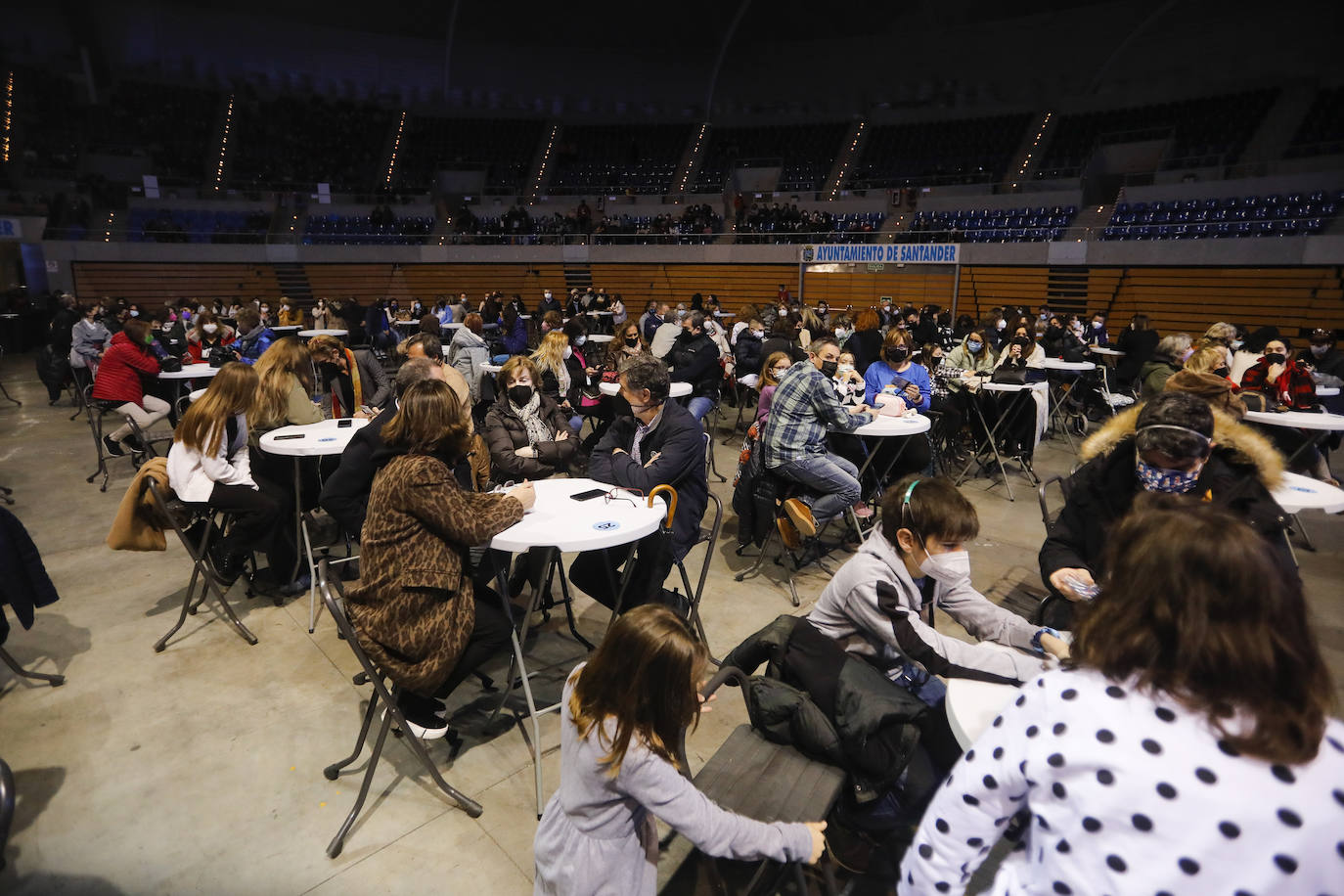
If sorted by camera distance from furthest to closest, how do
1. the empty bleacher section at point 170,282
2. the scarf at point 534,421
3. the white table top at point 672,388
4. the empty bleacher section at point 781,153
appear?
the empty bleacher section at point 781,153
the empty bleacher section at point 170,282
the white table top at point 672,388
the scarf at point 534,421

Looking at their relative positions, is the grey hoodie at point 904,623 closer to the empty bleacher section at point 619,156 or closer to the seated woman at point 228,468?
the seated woman at point 228,468

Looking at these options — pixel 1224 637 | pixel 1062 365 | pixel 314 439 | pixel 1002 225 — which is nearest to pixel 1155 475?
pixel 1224 637

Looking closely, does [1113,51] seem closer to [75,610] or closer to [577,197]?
[577,197]

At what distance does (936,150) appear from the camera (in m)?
22.7

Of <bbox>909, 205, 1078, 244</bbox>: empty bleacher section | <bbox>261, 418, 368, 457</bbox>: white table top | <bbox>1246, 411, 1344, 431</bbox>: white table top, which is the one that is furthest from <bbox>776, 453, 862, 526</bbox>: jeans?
<bbox>909, 205, 1078, 244</bbox>: empty bleacher section

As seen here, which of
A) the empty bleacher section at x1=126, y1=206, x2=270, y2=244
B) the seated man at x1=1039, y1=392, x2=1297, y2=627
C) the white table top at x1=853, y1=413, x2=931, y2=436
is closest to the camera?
the seated man at x1=1039, y1=392, x2=1297, y2=627

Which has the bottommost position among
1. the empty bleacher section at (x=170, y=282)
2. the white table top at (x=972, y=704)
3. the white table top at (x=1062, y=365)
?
the empty bleacher section at (x=170, y=282)

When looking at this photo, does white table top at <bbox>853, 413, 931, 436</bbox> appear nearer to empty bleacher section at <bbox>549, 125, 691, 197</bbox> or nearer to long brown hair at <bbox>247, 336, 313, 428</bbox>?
long brown hair at <bbox>247, 336, 313, 428</bbox>

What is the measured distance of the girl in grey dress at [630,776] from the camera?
5.36 ft

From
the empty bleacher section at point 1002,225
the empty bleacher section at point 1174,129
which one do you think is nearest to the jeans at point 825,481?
the empty bleacher section at point 1002,225

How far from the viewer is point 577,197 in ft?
79.2

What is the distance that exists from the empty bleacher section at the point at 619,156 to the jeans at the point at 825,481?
2315 cm

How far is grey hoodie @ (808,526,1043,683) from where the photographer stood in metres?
2.18

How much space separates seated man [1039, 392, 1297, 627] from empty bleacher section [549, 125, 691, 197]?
2469cm
